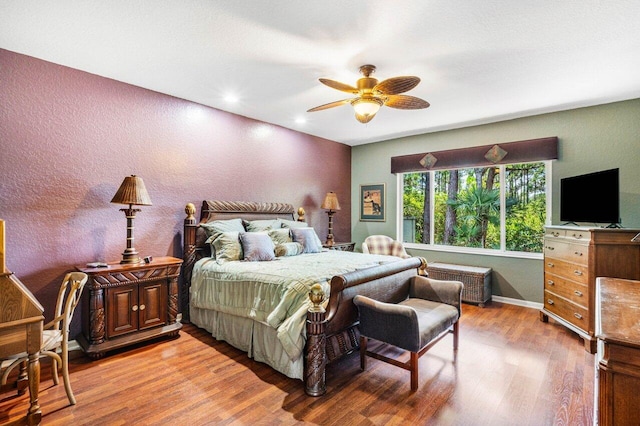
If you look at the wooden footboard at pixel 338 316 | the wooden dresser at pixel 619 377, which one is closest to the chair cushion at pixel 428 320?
the wooden footboard at pixel 338 316

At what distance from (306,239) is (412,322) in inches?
81.5

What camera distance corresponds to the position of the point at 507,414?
203 centimetres

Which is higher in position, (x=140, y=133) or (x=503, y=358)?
(x=140, y=133)

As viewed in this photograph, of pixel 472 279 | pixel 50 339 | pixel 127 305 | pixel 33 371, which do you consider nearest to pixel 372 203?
pixel 472 279

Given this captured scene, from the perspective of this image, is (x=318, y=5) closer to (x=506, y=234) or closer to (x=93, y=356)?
(x=93, y=356)

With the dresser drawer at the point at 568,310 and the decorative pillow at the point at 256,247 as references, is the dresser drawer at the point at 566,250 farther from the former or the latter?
the decorative pillow at the point at 256,247

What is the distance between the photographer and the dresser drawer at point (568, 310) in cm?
307

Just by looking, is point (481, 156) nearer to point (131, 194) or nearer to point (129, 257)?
point (131, 194)

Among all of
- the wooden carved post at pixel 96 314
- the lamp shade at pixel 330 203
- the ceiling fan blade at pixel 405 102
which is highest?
the ceiling fan blade at pixel 405 102

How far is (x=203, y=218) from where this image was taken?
3.94 meters

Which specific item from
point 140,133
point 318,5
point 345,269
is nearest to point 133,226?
point 140,133

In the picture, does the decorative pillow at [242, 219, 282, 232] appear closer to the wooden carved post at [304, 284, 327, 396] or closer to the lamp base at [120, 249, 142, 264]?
the lamp base at [120, 249, 142, 264]

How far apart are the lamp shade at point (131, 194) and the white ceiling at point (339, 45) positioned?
42.9 inches

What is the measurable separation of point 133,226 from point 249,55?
2124 mm
